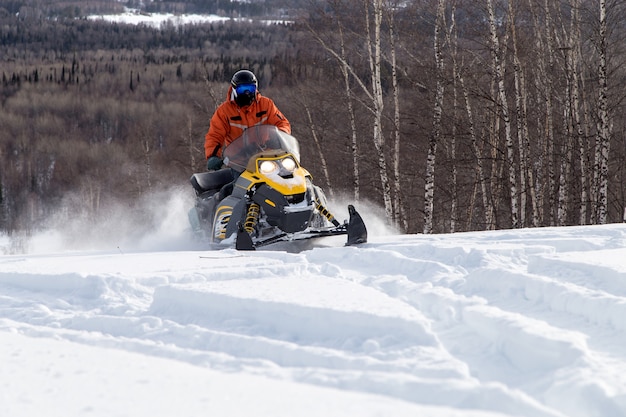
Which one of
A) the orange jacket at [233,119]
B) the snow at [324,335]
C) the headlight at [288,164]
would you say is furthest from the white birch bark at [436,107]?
the snow at [324,335]

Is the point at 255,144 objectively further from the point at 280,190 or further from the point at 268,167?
the point at 280,190

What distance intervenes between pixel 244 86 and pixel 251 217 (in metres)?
1.44

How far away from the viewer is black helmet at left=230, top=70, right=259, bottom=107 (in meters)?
6.75

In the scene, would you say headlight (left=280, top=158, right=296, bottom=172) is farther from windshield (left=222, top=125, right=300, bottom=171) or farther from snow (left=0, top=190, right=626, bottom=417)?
snow (left=0, top=190, right=626, bottom=417)

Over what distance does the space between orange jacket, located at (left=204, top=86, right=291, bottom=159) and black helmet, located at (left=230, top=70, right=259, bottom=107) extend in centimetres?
11

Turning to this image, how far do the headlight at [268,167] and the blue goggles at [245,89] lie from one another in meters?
0.94

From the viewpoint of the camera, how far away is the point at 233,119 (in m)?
7.03

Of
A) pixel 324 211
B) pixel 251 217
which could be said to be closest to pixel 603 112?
pixel 324 211

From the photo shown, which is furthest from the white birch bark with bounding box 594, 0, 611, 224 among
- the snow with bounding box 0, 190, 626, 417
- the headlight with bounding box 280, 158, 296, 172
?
the snow with bounding box 0, 190, 626, 417

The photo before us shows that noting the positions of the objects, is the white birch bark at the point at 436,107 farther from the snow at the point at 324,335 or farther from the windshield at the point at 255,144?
the snow at the point at 324,335

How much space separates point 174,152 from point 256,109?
1977 cm

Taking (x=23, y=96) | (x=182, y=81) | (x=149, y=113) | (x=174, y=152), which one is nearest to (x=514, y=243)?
(x=174, y=152)

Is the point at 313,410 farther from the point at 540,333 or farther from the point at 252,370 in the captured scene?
the point at 540,333

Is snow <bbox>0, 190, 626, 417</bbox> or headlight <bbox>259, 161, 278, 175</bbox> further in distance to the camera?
headlight <bbox>259, 161, 278, 175</bbox>
